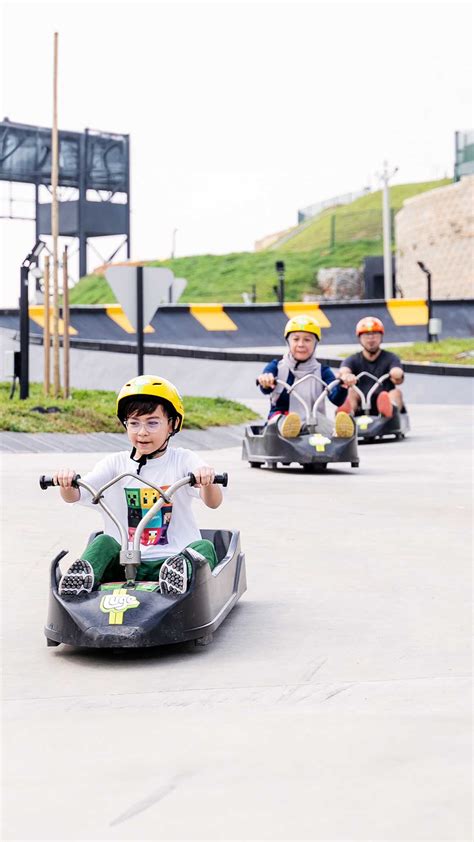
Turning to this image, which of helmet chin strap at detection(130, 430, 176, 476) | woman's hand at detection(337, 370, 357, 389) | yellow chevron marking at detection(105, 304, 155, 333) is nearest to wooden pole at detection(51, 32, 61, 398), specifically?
woman's hand at detection(337, 370, 357, 389)

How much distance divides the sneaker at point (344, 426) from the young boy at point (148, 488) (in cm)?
747

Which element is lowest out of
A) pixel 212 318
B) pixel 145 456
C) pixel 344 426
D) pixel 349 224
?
pixel 344 426

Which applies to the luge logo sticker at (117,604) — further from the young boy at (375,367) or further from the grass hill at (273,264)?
the grass hill at (273,264)

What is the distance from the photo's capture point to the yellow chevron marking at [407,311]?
34.1 m

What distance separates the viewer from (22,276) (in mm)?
18688

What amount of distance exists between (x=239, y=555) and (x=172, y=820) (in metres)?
3.21

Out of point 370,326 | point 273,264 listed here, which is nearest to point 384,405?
point 370,326

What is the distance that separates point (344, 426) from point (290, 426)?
1.68ft

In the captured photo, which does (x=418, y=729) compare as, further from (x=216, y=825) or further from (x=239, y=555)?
(x=239, y=555)

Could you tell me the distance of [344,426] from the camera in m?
14.0

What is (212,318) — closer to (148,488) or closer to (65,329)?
(65,329)

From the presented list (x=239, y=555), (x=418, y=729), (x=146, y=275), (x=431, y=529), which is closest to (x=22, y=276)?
(x=146, y=275)

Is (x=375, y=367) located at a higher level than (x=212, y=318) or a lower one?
lower

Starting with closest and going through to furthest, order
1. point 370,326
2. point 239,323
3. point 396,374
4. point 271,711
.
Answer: point 271,711, point 396,374, point 370,326, point 239,323
